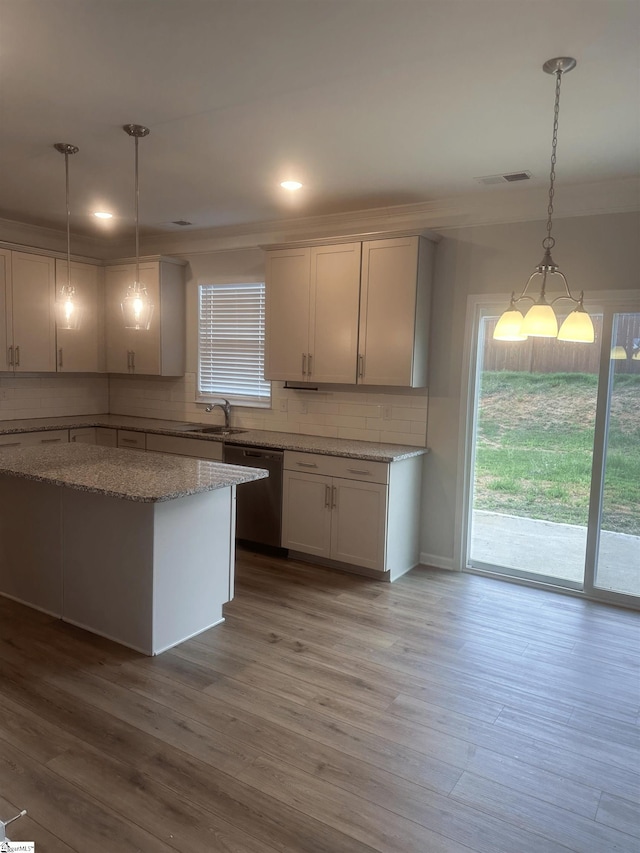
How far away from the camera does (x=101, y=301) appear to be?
593cm

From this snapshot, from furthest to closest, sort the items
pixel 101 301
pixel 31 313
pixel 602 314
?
pixel 101 301 < pixel 31 313 < pixel 602 314

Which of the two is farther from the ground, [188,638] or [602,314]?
[602,314]

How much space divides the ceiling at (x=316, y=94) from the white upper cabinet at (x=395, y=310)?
0.41 m

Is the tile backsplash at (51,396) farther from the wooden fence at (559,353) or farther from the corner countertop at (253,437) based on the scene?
the wooden fence at (559,353)

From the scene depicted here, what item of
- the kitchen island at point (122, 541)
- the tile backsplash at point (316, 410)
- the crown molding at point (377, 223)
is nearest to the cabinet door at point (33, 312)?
the crown molding at point (377, 223)

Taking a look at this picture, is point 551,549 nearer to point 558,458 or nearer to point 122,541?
point 558,458

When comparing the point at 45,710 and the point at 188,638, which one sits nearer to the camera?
the point at 45,710

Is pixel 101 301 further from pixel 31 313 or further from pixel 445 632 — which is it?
pixel 445 632

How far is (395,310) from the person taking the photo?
4270 millimetres

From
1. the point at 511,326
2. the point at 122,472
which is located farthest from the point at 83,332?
the point at 511,326

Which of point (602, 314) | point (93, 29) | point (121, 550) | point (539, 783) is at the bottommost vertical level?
point (539, 783)

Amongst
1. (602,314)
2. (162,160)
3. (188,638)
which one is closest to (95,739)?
(188,638)

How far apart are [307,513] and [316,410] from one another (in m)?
0.98

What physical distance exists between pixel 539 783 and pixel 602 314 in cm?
281
